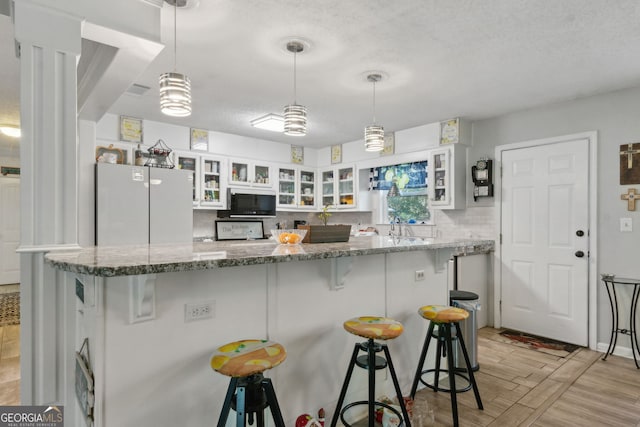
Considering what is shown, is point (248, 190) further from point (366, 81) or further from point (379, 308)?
point (379, 308)

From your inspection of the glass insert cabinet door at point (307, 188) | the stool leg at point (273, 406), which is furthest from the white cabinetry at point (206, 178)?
the stool leg at point (273, 406)

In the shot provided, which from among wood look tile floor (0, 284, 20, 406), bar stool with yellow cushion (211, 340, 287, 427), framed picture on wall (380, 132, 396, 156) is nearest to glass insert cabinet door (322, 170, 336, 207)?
framed picture on wall (380, 132, 396, 156)

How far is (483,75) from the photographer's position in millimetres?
3135

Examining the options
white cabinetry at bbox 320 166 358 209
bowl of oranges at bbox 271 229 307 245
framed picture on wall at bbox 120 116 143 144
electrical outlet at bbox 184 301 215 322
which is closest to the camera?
electrical outlet at bbox 184 301 215 322

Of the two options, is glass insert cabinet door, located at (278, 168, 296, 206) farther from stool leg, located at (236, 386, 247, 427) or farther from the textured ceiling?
stool leg, located at (236, 386, 247, 427)

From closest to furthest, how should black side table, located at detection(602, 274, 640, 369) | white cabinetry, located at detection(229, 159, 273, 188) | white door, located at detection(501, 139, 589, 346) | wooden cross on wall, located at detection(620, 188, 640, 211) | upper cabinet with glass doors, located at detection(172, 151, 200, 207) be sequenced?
1. black side table, located at detection(602, 274, 640, 369)
2. wooden cross on wall, located at detection(620, 188, 640, 211)
3. white door, located at detection(501, 139, 589, 346)
4. upper cabinet with glass doors, located at detection(172, 151, 200, 207)
5. white cabinetry, located at detection(229, 159, 273, 188)

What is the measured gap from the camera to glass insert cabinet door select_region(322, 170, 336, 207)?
6148mm

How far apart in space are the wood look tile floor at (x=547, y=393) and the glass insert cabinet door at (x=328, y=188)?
10.9 feet

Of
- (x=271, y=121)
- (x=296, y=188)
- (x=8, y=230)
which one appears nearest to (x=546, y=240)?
(x=271, y=121)

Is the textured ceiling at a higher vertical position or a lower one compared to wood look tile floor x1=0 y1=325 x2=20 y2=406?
higher

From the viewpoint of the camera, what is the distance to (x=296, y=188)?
6.02m

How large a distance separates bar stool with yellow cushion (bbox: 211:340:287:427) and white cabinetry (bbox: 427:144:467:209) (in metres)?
3.51

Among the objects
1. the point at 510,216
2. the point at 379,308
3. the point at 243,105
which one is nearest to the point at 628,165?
the point at 510,216

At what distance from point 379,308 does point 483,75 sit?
83.8 inches
